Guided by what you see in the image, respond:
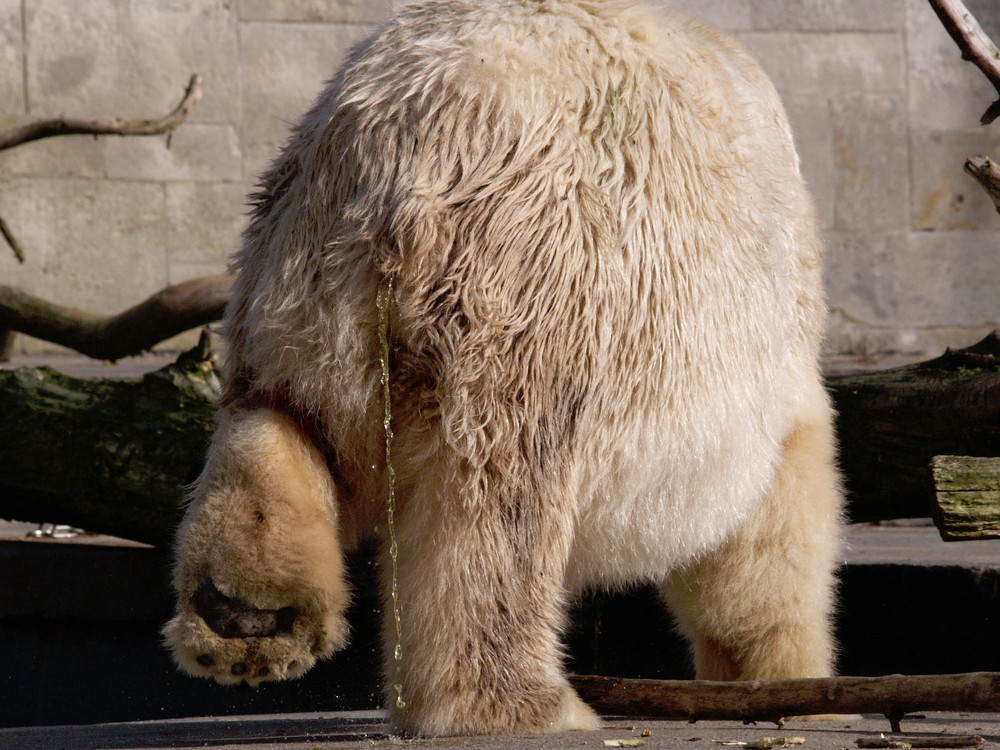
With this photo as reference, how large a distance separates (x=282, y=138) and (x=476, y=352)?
19.4 feet

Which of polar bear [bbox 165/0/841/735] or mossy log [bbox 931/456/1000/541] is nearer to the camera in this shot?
polar bear [bbox 165/0/841/735]

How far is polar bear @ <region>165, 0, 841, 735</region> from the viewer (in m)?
2.36

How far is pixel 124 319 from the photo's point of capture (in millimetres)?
5414

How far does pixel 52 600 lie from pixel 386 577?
2455 mm

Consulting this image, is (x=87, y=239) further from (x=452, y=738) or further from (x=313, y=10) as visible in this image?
(x=452, y=738)

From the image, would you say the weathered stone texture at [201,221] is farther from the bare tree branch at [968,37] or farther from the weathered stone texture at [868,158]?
the bare tree branch at [968,37]

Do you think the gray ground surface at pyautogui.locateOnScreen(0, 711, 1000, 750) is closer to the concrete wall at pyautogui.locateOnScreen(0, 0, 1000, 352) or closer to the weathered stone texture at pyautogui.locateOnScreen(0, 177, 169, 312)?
the concrete wall at pyautogui.locateOnScreen(0, 0, 1000, 352)

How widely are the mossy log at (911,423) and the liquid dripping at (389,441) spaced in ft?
7.21

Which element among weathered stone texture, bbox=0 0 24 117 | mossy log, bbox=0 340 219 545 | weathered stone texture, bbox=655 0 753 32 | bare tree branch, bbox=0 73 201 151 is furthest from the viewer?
weathered stone texture, bbox=655 0 753 32

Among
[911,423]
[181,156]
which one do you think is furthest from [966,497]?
[181,156]

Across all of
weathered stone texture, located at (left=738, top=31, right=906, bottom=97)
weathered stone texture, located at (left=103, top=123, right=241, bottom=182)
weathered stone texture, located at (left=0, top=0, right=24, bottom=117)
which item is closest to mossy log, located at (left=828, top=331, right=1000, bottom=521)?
weathered stone texture, located at (left=738, top=31, right=906, bottom=97)

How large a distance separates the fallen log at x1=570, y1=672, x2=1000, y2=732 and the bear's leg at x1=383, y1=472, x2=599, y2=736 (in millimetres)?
332

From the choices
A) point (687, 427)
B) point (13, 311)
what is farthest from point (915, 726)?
point (13, 311)

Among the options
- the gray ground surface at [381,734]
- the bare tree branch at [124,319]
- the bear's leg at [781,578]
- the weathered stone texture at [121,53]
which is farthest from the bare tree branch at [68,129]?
the bear's leg at [781,578]
